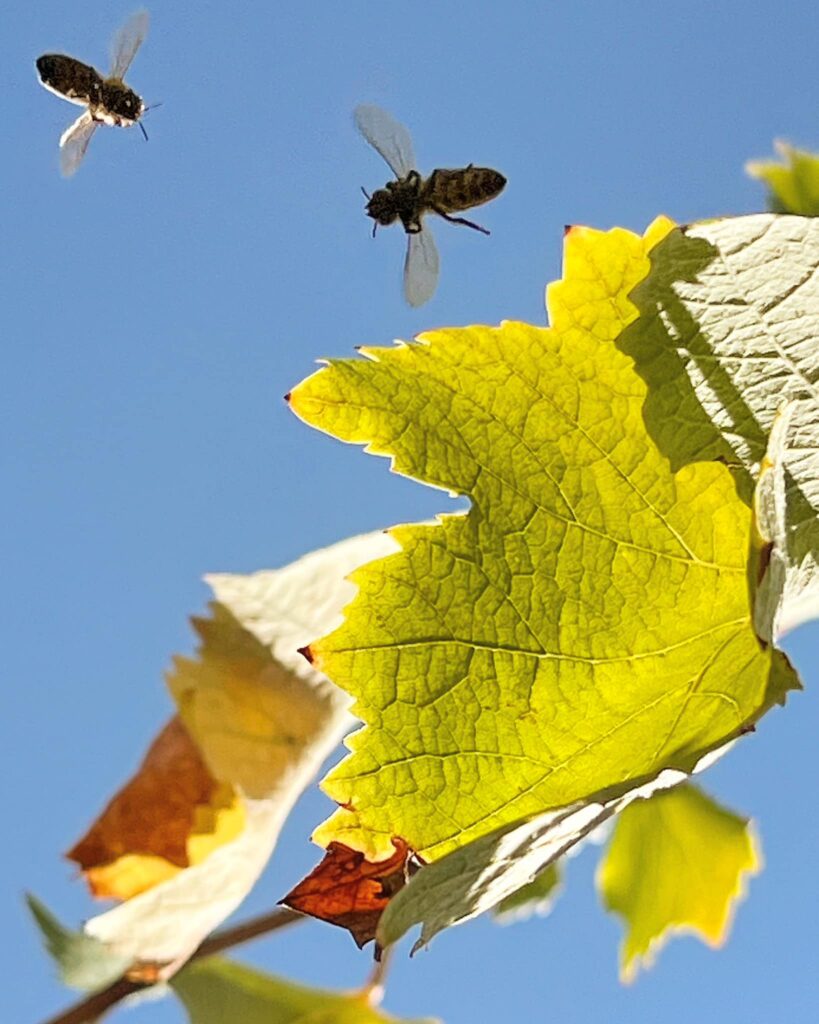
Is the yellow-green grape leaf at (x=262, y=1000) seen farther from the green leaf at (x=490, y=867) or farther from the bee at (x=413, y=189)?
the bee at (x=413, y=189)

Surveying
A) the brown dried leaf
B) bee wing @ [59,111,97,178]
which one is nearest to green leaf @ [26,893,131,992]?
the brown dried leaf

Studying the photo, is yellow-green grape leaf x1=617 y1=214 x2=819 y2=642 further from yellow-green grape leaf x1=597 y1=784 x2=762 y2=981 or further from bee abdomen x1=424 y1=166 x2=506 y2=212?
yellow-green grape leaf x1=597 y1=784 x2=762 y2=981

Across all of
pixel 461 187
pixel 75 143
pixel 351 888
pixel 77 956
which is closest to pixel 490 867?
pixel 351 888

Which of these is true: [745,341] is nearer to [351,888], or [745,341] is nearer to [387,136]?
[351,888]

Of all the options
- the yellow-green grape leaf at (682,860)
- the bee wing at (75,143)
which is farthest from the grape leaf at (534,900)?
the bee wing at (75,143)

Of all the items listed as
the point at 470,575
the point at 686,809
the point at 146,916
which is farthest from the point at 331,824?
the point at 686,809
